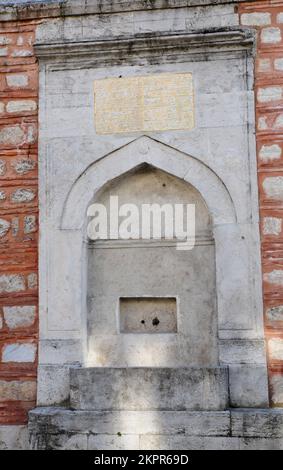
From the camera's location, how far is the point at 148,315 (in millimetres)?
4105


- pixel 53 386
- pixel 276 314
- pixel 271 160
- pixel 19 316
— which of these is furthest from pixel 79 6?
pixel 53 386

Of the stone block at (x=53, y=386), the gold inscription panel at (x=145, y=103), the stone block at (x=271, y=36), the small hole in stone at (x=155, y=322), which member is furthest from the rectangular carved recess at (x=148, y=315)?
the stone block at (x=271, y=36)

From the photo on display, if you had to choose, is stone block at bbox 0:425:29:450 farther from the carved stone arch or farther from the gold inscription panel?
the gold inscription panel

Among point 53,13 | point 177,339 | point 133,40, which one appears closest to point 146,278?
point 177,339

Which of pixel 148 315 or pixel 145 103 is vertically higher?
pixel 145 103

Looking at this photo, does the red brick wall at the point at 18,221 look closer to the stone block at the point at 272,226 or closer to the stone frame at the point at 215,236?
the stone frame at the point at 215,236

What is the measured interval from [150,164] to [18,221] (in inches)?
40.4

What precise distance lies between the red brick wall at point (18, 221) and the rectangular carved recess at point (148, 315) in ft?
2.09

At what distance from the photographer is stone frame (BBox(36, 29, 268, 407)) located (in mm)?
3746

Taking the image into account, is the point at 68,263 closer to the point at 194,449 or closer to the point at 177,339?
the point at 177,339

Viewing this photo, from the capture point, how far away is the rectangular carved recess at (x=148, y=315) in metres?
4.07

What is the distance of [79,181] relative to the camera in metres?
4.06

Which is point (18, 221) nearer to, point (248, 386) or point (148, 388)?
point (148, 388)

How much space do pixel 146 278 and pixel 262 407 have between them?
1.17 m
